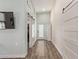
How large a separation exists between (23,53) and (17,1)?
2454 mm

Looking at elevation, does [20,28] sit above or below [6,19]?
below

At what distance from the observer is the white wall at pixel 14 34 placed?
209 inches

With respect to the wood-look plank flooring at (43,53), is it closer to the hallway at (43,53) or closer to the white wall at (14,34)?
the hallway at (43,53)

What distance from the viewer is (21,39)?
5348mm

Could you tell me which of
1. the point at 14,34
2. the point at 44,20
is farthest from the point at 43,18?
the point at 14,34

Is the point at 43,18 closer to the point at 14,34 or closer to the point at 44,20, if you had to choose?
the point at 44,20

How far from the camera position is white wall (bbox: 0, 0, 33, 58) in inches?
209

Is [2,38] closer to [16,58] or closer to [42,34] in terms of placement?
[16,58]

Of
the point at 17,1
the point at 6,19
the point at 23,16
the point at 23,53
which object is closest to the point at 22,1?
the point at 17,1

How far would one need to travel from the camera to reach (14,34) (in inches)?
210

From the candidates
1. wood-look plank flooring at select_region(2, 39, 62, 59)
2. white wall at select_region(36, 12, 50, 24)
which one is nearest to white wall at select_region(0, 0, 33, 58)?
wood-look plank flooring at select_region(2, 39, 62, 59)

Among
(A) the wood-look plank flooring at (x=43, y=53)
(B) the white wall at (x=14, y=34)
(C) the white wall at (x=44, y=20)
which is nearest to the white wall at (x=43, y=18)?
(C) the white wall at (x=44, y=20)

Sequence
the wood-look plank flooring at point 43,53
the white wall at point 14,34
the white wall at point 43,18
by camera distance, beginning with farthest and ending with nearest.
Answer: the white wall at point 43,18, the wood-look plank flooring at point 43,53, the white wall at point 14,34

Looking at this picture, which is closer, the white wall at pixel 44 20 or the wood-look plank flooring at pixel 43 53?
the wood-look plank flooring at pixel 43 53
